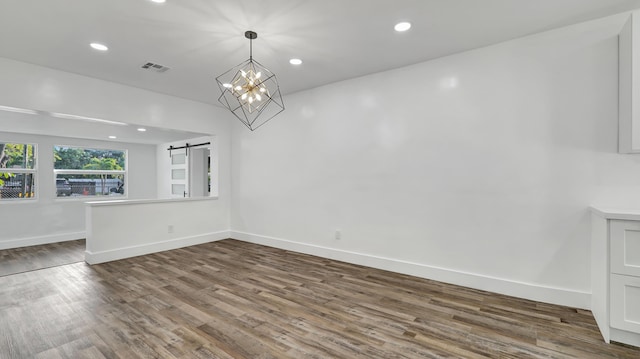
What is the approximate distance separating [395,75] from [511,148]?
160 cm

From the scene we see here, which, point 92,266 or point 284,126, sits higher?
point 284,126

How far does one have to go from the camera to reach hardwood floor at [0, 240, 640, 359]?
200 centimetres

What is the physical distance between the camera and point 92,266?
3.93 m

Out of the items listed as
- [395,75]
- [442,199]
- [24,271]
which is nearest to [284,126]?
[395,75]

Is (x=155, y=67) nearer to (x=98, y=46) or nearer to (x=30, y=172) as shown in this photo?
(x=98, y=46)

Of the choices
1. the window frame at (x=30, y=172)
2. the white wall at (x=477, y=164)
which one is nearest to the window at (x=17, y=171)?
the window frame at (x=30, y=172)

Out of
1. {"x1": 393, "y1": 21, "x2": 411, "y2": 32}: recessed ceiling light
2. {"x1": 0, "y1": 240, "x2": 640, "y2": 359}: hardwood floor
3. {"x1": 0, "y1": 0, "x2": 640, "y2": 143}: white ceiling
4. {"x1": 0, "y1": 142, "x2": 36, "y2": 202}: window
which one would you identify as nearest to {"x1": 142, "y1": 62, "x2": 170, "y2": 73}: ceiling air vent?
{"x1": 0, "y1": 0, "x2": 640, "y2": 143}: white ceiling

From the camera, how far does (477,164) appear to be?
3119 millimetres

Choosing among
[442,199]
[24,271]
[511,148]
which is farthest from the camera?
[24,271]

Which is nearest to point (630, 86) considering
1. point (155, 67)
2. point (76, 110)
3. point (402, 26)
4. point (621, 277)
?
point (621, 277)

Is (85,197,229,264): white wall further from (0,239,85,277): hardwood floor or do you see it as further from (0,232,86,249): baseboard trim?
(0,232,86,249): baseboard trim

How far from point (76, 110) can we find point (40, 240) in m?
3.59

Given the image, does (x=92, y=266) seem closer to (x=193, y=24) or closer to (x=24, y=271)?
(x=24, y=271)

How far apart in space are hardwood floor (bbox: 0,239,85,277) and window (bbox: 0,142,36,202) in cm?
114
